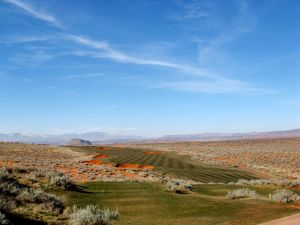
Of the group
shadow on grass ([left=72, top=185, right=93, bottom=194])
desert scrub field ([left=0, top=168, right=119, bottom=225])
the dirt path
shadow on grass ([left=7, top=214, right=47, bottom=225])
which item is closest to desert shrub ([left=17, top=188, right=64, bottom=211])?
desert scrub field ([left=0, top=168, right=119, bottom=225])

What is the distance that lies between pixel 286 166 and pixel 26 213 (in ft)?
184

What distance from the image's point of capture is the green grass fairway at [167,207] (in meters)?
14.1

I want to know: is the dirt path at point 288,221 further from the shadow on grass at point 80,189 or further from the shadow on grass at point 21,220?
the shadow on grass at point 80,189

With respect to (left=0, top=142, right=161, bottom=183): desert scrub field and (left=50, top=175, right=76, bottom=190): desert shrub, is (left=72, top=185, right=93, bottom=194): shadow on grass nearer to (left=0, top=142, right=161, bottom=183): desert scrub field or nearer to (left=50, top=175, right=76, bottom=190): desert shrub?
(left=50, top=175, right=76, bottom=190): desert shrub

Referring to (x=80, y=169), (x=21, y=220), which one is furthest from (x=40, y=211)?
(x=80, y=169)

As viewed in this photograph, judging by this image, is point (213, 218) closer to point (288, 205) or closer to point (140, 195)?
point (288, 205)

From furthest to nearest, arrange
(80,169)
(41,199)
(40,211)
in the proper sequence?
(80,169) → (41,199) → (40,211)

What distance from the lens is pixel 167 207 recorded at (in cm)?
→ 1723

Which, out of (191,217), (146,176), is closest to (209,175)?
(146,176)

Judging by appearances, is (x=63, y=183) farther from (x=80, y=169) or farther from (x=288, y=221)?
(x=80, y=169)

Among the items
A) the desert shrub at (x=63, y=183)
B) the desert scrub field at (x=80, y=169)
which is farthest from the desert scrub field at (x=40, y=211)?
the desert scrub field at (x=80, y=169)

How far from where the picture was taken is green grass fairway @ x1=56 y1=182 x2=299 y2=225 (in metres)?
14.1

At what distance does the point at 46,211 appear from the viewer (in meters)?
14.0

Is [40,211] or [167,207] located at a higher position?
[40,211]
